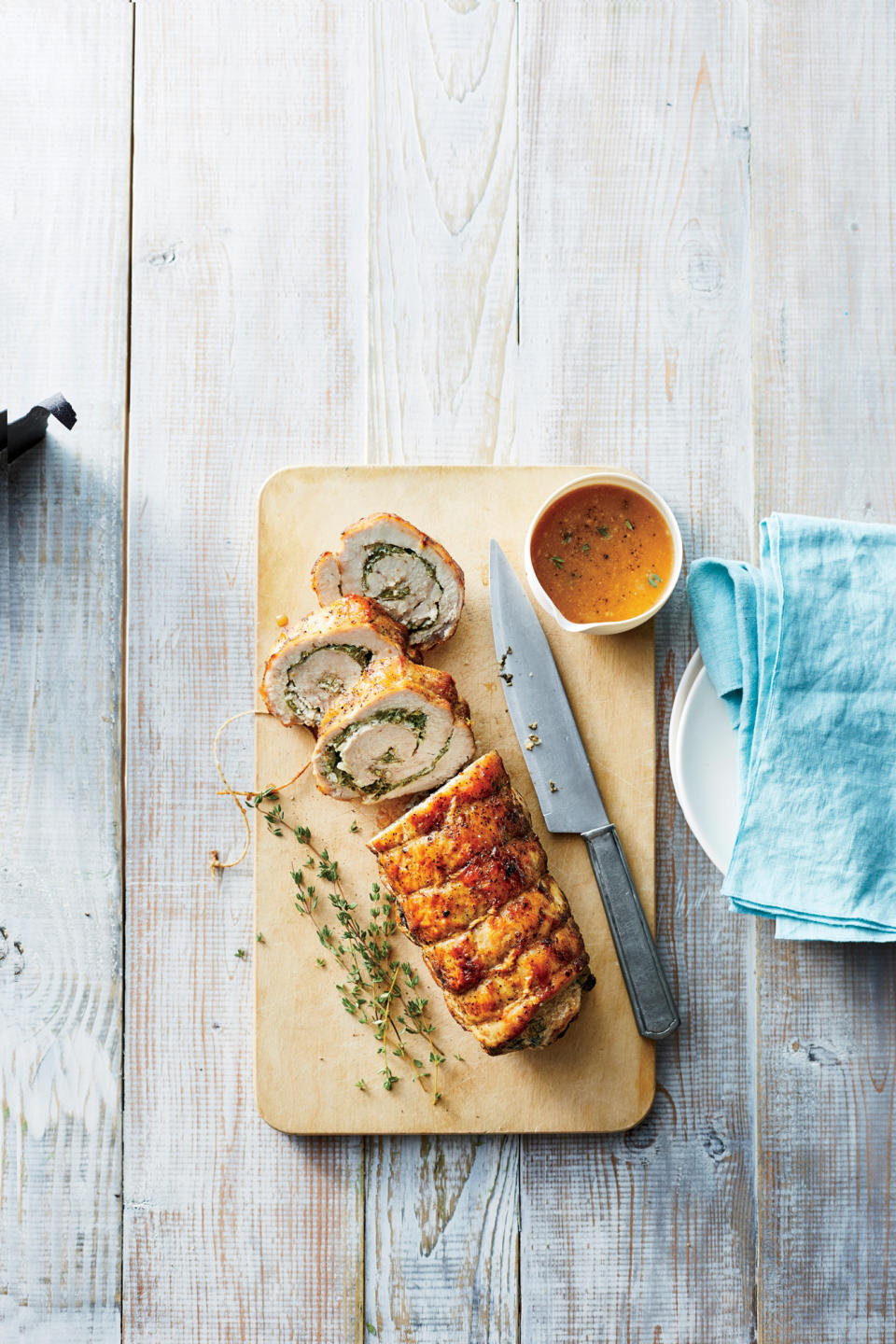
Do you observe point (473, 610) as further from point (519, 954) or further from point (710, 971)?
point (710, 971)

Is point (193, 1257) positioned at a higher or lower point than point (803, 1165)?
lower

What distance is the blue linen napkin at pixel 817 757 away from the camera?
210 cm

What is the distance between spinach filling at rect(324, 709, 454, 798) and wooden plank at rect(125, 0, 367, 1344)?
28 centimetres

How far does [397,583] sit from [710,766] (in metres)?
0.78

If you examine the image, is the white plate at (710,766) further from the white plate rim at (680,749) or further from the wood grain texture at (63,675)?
the wood grain texture at (63,675)

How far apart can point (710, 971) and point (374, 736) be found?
948 mm

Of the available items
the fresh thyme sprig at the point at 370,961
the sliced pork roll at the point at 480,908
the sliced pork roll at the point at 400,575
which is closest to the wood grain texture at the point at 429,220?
the sliced pork roll at the point at 400,575

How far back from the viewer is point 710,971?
88.6 inches

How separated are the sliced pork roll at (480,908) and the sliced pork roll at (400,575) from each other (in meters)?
0.35

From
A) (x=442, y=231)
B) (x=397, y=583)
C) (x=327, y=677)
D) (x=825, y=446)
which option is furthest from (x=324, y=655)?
(x=825, y=446)

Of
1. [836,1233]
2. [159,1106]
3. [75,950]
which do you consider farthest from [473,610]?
[836,1233]

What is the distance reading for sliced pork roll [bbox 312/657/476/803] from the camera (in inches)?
78.2

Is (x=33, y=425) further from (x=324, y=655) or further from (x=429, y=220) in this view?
(x=429, y=220)

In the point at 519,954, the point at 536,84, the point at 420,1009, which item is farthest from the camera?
the point at 536,84
